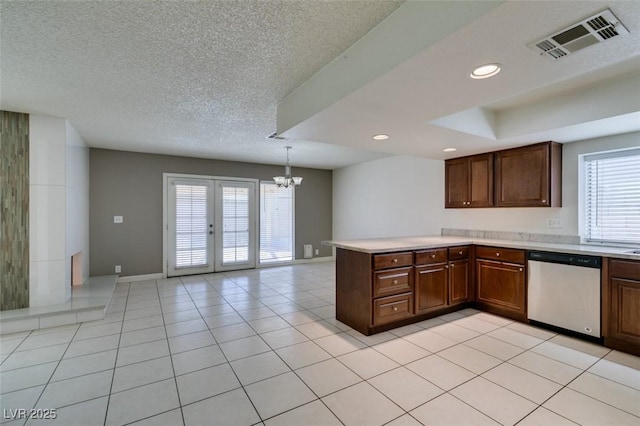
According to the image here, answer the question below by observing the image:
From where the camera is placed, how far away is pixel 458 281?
3715 mm

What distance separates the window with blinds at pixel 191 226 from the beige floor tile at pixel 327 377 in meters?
4.51

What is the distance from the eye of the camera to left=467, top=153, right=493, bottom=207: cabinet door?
3932 mm

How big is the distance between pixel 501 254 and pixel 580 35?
2.63 metres

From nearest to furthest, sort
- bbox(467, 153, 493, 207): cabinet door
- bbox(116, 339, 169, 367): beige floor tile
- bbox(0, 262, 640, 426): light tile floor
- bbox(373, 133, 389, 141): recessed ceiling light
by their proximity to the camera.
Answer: bbox(0, 262, 640, 426): light tile floor → bbox(116, 339, 169, 367): beige floor tile → bbox(373, 133, 389, 141): recessed ceiling light → bbox(467, 153, 493, 207): cabinet door

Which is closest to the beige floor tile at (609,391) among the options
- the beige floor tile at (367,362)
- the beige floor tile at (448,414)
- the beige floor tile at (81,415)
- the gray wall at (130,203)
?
the beige floor tile at (448,414)

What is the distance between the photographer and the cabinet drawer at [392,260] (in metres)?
3.06

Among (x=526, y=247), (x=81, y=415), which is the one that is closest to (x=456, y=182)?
(x=526, y=247)

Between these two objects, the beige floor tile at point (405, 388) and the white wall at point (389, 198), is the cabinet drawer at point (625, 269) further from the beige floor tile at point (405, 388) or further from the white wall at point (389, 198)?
the white wall at point (389, 198)

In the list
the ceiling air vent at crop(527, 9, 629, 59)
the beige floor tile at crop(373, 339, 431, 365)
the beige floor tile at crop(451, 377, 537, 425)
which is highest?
the ceiling air vent at crop(527, 9, 629, 59)

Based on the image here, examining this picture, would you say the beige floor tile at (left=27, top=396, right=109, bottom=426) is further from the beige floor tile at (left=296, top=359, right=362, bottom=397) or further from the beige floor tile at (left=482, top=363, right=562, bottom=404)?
the beige floor tile at (left=482, top=363, right=562, bottom=404)

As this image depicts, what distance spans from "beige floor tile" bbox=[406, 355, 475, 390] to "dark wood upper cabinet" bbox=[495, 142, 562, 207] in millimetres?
2303

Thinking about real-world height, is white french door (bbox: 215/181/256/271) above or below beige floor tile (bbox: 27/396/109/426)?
above

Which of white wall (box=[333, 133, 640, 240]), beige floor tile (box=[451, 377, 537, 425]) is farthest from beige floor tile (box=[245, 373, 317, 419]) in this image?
white wall (box=[333, 133, 640, 240])

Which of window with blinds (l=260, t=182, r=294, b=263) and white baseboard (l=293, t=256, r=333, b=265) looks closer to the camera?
window with blinds (l=260, t=182, r=294, b=263)
